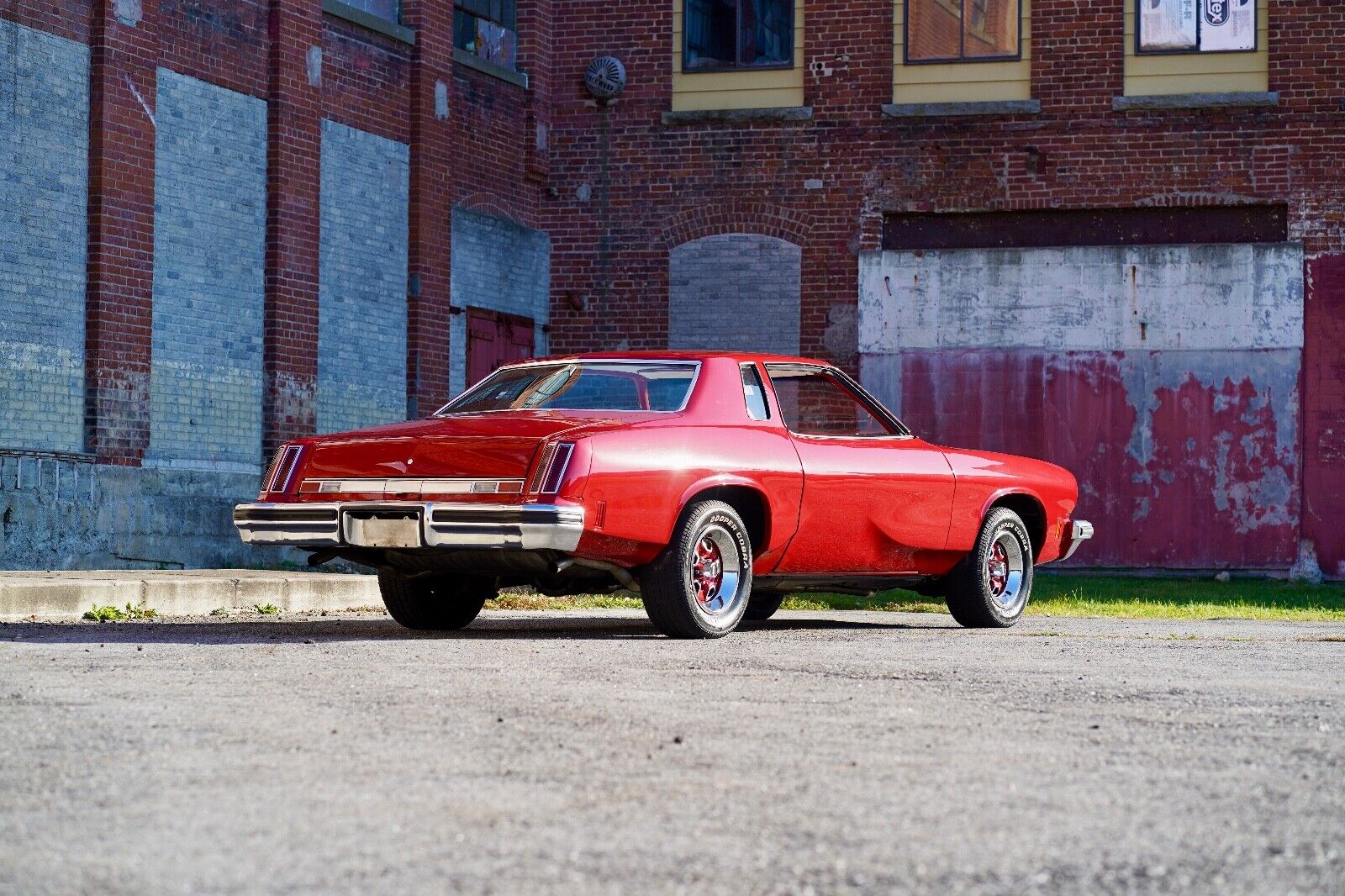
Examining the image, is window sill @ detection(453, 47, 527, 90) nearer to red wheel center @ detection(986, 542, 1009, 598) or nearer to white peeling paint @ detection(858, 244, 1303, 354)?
white peeling paint @ detection(858, 244, 1303, 354)

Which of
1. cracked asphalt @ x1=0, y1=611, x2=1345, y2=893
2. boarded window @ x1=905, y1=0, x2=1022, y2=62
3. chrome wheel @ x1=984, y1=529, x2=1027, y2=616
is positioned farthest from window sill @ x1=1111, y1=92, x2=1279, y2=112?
cracked asphalt @ x1=0, y1=611, x2=1345, y2=893

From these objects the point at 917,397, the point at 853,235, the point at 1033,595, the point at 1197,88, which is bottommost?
the point at 1033,595

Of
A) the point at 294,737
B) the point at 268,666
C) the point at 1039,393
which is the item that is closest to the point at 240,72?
the point at 1039,393

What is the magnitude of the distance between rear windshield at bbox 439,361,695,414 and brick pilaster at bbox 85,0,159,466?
6.12 m

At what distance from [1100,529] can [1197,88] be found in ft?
15.2

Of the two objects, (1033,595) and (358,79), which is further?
(358,79)

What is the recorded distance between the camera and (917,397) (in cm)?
2114

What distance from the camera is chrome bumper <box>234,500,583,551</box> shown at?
854cm

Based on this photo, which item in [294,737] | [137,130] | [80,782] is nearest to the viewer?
[80,782]

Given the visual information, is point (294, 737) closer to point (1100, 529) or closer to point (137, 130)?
point (137, 130)

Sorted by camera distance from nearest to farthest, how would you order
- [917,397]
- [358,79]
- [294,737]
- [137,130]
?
[294,737] → [137,130] → [358,79] → [917,397]

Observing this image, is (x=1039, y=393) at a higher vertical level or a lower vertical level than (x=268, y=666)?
higher

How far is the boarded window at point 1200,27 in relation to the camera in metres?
20.4

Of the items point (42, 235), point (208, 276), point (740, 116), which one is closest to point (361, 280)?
point (208, 276)
